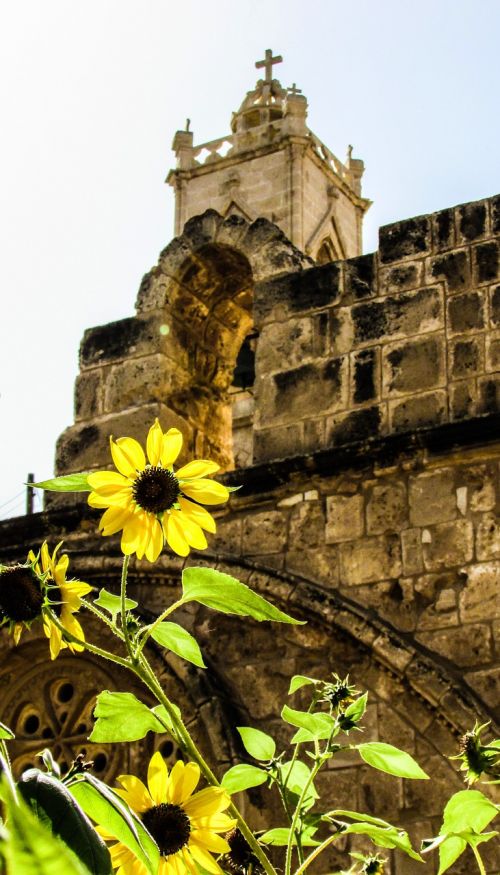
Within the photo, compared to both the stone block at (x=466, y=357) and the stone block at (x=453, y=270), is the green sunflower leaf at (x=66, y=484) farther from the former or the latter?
the stone block at (x=453, y=270)

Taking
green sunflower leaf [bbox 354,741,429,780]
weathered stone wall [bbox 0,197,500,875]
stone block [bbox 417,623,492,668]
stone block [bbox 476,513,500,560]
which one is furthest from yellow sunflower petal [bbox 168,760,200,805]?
stone block [bbox 476,513,500,560]

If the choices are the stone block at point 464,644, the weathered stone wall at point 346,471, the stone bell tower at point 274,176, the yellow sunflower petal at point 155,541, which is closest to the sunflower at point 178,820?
the yellow sunflower petal at point 155,541

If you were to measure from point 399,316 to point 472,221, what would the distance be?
0.53 meters

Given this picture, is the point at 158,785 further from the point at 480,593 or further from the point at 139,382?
the point at 139,382

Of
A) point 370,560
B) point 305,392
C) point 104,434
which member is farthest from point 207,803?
point 104,434

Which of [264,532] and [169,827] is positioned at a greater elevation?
[264,532]

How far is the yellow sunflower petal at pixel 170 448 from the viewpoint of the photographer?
1.71 m

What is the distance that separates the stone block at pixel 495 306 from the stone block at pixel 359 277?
57cm

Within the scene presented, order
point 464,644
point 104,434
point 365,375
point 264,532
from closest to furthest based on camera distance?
point 464,644, point 264,532, point 365,375, point 104,434

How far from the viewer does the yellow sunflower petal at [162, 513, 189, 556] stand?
64.7 inches

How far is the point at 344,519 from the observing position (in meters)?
5.12

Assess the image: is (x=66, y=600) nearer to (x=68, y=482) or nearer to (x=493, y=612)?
(x=68, y=482)

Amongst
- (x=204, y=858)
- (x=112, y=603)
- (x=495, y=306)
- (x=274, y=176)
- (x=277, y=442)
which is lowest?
(x=204, y=858)

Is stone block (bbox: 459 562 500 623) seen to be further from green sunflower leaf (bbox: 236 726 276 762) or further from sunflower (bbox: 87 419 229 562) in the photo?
sunflower (bbox: 87 419 229 562)
